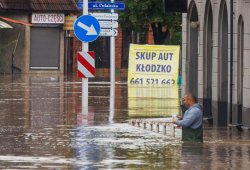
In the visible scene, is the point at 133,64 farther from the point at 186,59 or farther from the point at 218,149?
the point at 218,149

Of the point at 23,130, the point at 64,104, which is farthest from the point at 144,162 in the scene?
the point at 64,104

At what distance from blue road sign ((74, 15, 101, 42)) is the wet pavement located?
75.7 inches

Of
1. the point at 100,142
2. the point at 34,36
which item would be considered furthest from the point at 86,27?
the point at 34,36

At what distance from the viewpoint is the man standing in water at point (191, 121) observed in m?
18.7

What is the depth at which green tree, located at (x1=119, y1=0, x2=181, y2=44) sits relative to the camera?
188ft

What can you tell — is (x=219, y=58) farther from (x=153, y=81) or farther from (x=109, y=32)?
(x=109, y=32)

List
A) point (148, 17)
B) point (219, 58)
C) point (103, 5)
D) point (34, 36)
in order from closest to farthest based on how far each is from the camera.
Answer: point (219, 58)
point (103, 5)
point (148, 17)
point (34, 36)

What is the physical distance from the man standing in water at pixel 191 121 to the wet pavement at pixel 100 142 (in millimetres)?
230

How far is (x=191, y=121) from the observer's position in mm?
18750

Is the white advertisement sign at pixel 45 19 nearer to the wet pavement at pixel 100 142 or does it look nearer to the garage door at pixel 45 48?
the garage door at pixel 45 48

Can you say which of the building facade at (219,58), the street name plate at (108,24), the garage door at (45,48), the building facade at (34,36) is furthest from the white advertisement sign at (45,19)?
the building facade at (219,58)

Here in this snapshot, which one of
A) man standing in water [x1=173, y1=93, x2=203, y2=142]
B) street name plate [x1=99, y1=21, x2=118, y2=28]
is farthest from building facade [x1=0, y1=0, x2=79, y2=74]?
man standing in water [x1=173, y1=93, x2=203, y2=142]

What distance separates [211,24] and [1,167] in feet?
42.8

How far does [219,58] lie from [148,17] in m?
32.3
